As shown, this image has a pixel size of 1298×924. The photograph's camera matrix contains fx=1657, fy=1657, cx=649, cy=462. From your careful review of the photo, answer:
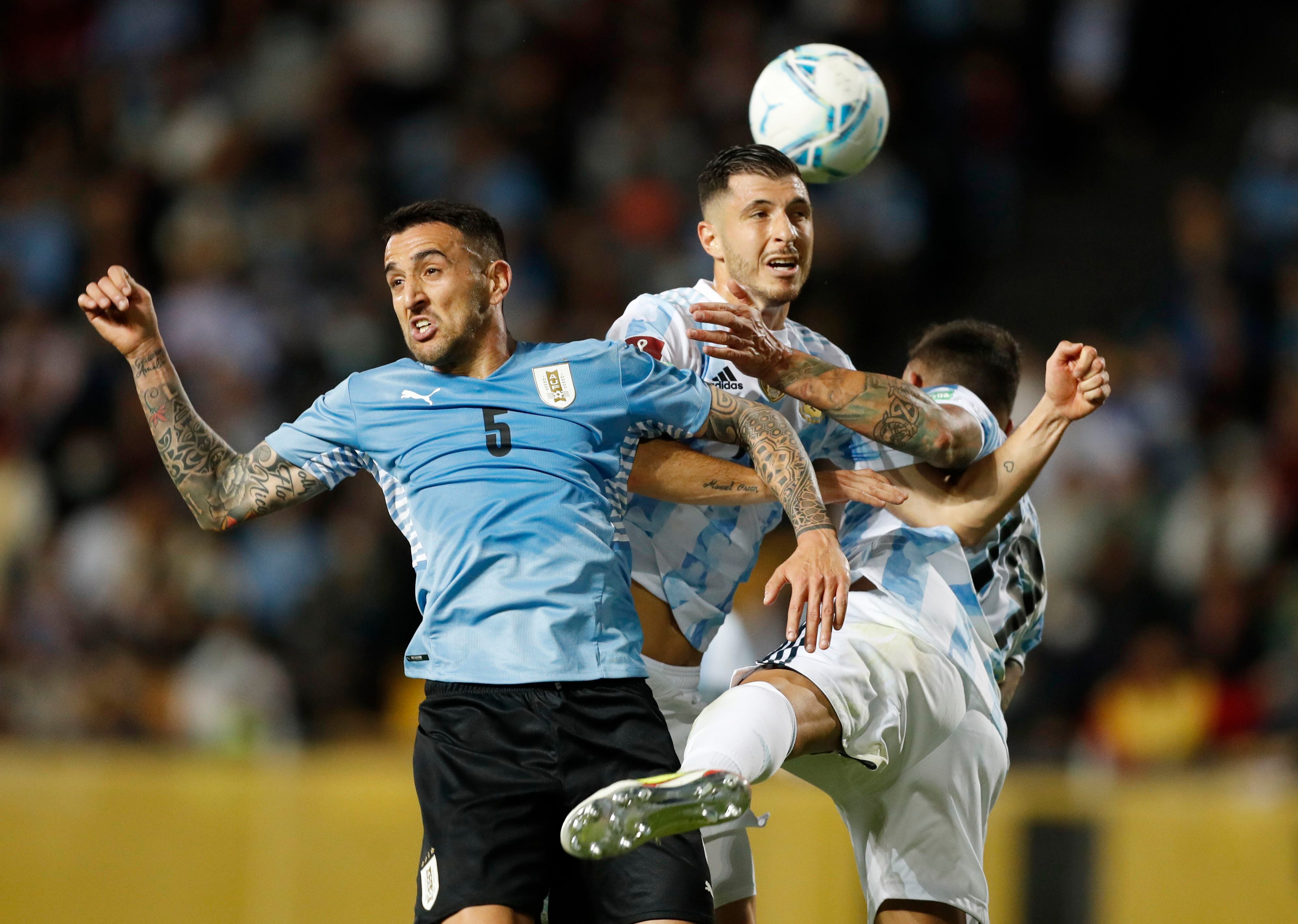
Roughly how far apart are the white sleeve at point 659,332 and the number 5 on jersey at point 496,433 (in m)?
0.56

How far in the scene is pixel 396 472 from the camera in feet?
13.9

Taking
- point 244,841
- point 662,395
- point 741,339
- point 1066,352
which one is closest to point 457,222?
point 662,395

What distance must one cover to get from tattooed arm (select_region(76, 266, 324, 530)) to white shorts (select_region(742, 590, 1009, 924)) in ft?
4.53

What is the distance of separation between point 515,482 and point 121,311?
1172mm

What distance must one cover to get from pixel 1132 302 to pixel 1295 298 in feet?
5.27

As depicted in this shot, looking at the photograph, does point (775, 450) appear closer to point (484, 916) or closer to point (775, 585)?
point (775, 585)

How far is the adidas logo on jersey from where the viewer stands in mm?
4789

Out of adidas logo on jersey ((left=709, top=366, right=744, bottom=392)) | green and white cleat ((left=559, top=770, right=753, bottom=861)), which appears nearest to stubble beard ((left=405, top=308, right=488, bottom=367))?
adidas logo on jersey ((left=709, top=366, right=744, bottom=392))

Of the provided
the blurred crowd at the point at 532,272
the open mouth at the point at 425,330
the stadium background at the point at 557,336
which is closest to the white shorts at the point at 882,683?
the open mouth at the point at 425,330

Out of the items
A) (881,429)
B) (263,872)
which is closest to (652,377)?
(881,429)

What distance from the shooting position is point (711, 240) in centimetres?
498

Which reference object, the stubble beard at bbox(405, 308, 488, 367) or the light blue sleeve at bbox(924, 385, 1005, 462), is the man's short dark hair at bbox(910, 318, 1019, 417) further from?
the stubble beard at bbox(405, 308, 488, 367)

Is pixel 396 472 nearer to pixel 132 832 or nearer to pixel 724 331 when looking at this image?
pixel 724 331

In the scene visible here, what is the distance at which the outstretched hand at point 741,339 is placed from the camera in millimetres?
4391
